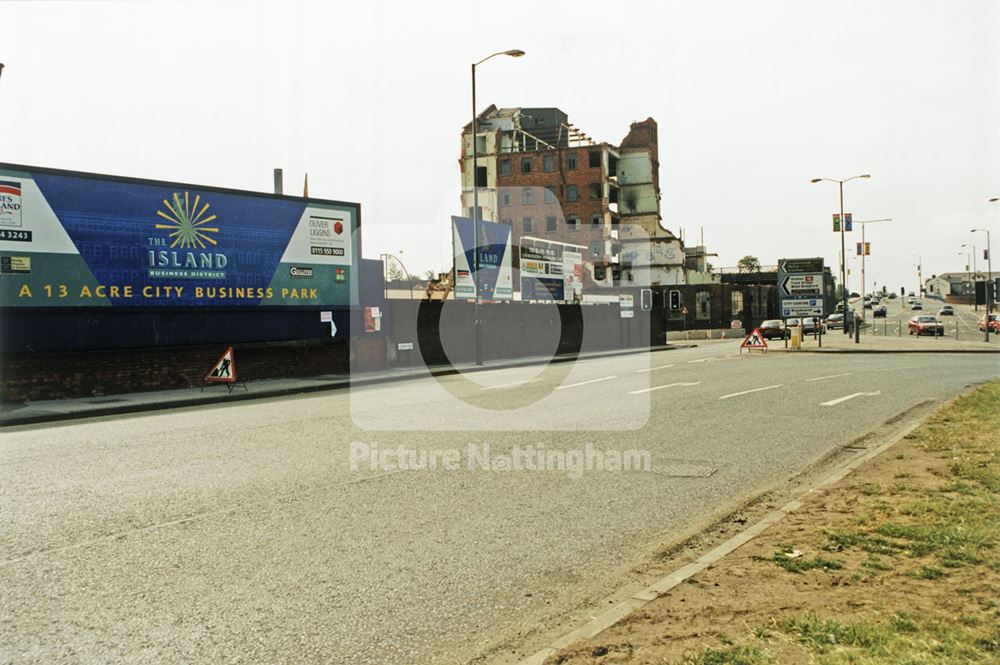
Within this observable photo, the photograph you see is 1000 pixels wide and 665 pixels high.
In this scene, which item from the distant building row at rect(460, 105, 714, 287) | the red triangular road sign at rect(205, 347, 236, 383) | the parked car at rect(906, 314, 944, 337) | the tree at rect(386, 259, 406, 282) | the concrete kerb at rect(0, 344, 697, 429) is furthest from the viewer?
the distant building row at rect(460, 105, 714, 287)

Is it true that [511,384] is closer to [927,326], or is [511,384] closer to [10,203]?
[10,203]

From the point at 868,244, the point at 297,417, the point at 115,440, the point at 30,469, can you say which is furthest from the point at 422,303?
the point at 868,244

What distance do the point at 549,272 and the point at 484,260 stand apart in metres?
6.63

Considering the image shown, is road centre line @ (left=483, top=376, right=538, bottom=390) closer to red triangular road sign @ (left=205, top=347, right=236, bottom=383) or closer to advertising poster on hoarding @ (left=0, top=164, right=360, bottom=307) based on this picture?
red triangular road sign @ (left=205, top=347, right=236, bottom=383)

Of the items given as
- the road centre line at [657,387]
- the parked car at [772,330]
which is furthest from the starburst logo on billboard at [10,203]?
the parked car at [772,330]

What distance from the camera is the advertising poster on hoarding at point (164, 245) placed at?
1802 cm

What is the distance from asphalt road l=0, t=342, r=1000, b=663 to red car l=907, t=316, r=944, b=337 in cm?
4833

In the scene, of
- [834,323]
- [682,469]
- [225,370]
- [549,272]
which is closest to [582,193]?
[834,323]

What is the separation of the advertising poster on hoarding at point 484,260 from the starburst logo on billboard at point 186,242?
12.6 meters

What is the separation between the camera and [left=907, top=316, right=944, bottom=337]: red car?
184ft

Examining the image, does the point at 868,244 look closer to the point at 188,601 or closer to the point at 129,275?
the point at 129,275

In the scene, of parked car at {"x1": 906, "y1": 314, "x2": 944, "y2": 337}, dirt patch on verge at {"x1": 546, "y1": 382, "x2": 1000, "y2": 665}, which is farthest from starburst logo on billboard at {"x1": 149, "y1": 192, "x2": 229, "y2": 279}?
parked car at {"x1": 906, "y1": 314, "x2": 944, "y2": 337}

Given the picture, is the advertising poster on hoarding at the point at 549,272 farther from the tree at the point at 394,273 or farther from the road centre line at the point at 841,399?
the road centre line at the point at 841,399

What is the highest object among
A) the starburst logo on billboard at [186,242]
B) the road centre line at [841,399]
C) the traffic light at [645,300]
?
the starburst logo on billboard at [186,242]
